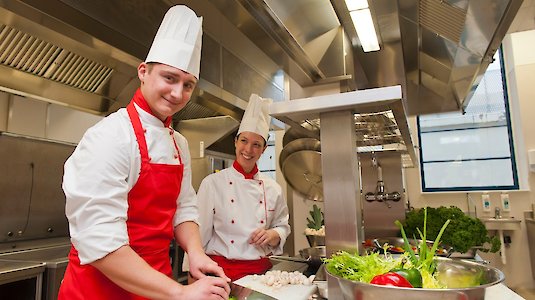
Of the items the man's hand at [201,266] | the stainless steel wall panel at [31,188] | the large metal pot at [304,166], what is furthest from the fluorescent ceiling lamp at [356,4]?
the stainless steel wall panel at [31,188]

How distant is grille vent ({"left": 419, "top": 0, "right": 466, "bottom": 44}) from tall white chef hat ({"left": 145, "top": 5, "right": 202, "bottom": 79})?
1.26 metres

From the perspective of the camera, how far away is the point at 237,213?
2.01m

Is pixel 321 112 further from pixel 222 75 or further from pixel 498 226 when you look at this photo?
pixel 498 226

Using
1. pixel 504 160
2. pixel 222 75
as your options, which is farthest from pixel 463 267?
pixel 504 160

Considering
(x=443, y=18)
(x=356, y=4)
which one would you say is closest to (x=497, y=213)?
(x=443, y=18)

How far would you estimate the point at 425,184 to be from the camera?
515 cm

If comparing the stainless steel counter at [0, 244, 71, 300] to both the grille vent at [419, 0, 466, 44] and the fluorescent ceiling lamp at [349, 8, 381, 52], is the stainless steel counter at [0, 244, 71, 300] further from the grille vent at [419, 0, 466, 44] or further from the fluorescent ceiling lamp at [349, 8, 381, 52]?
the grille vent at [419, 0, 466, 44]

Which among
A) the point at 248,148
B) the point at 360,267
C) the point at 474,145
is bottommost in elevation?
the point at 360,267

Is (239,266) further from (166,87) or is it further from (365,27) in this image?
(365,27)

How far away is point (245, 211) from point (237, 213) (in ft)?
0.18

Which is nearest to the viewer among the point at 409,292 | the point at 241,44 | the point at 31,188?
the point at 409,292

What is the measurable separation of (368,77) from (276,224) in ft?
6.01

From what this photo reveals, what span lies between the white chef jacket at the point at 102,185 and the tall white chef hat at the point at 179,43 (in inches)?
8.7

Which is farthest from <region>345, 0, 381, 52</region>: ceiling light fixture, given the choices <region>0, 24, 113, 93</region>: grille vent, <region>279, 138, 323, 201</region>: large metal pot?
<region>0, 24, 113, 93</region>: grille vent
